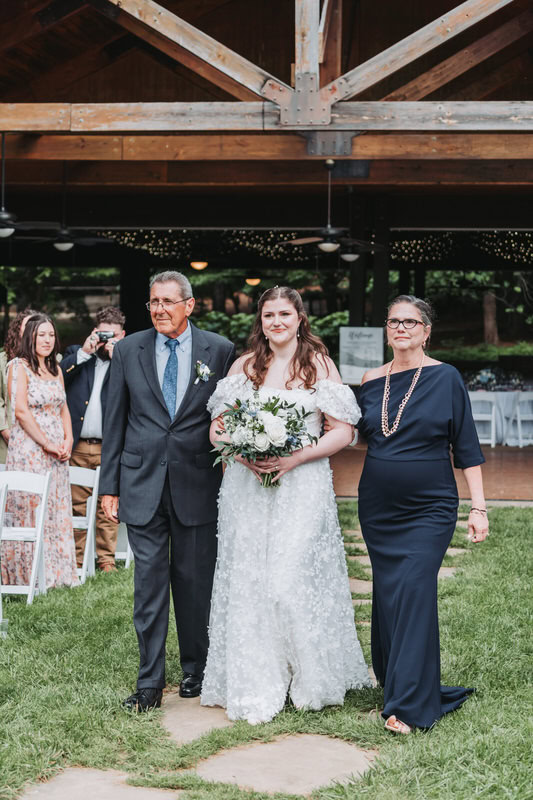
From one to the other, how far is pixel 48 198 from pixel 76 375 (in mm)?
8817

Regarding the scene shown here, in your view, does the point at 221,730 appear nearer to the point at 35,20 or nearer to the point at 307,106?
the point at 307,106

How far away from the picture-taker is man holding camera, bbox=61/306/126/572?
646cm

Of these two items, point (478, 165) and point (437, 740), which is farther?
point (478, 165)

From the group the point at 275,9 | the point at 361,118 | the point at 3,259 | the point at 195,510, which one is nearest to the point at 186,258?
the point at 3,259

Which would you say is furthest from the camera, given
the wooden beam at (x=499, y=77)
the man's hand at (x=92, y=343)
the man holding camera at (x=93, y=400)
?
the wooden beam at (x=499, y=77)

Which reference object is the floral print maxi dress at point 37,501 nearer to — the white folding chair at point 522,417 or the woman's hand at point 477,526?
the woman's hand at point 477,526

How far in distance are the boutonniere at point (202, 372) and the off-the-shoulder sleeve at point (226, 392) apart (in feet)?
0.21

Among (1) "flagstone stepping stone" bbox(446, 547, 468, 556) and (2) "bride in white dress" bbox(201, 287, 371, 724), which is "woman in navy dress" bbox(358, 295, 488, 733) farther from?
(1) "flagstone stepping stone" bbox(446, 547, 468, 556)

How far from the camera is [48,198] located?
1465cm

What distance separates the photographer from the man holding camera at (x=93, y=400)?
6.46 metres

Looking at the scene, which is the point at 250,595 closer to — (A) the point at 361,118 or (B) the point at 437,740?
(B) the point at 437,740

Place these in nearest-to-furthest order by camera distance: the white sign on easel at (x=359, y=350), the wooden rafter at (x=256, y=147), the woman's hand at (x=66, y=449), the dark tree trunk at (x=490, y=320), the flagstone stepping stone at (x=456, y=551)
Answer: the woman's hand at (x=66, y=449), the flagstone stepping stone at (x=456, y=551), the wooden rafter at (x=256, y=147), the white sign on easel at (x=359, y=350), the dark tree trunk at (x=490, y=320)

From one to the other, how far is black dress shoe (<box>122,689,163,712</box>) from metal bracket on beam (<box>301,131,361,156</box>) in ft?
17.1

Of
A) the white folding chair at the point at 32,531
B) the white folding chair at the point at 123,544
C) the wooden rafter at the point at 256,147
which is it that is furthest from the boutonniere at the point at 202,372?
the wooden rafter at the point at 256,147
